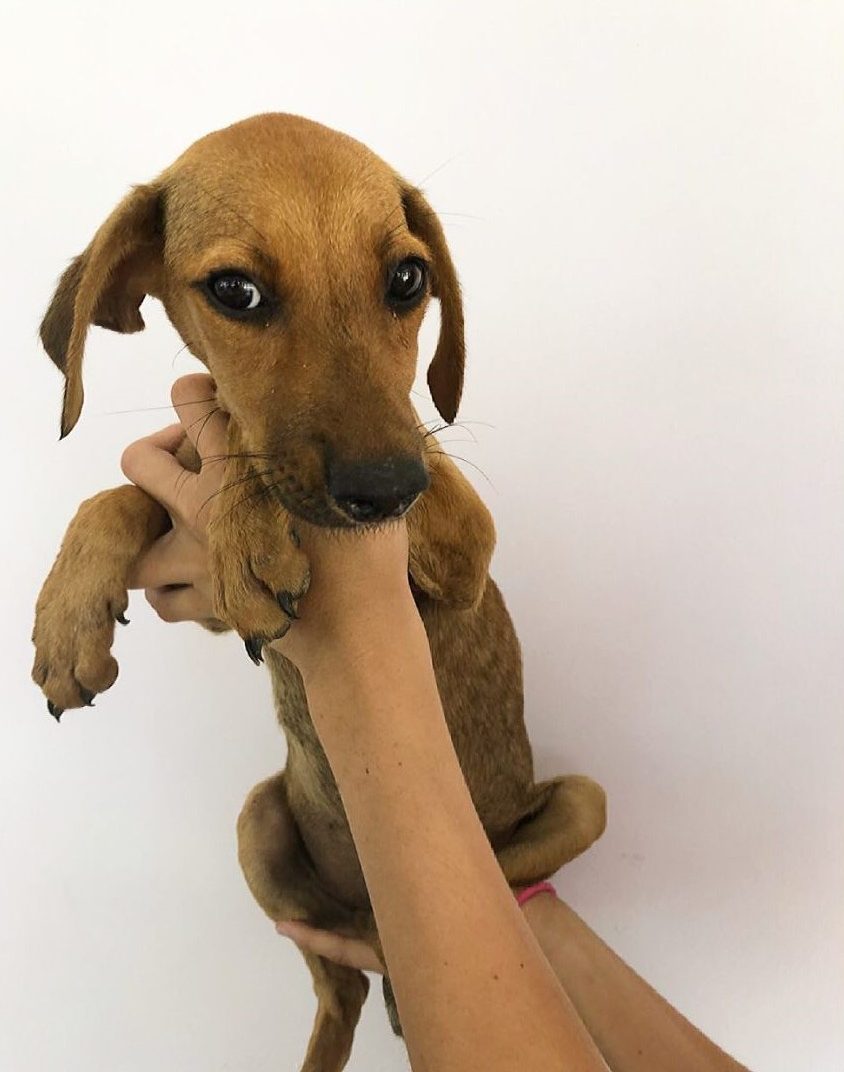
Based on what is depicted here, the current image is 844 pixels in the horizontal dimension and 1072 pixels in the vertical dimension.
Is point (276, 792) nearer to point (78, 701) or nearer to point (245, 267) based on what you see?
point (78, 701)

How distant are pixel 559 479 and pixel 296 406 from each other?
138cm

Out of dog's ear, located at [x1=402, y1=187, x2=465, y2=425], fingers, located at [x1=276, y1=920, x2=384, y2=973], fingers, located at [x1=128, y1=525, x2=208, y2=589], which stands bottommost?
fingers, located at [x1=276, y1=920, x2=384, y2=973]

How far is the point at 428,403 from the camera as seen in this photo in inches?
103

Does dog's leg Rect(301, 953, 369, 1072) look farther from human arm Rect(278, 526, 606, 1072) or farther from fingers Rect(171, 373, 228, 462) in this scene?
fingers Rect(171, 373, 228, 462)

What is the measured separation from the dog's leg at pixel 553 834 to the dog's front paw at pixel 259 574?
110 cm

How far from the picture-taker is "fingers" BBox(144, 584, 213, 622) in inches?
73.4

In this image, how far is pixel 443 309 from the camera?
2.00 metres

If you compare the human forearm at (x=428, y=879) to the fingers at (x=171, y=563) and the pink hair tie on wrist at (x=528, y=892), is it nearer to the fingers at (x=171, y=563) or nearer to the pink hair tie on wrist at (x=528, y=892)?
the fingers at (x=171, y=563)

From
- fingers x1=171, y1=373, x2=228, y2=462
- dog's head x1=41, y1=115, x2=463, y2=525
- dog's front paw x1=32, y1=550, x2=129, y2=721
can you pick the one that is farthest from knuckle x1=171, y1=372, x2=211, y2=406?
dog's front paw x1=32, y1=550, x2=129, y2=721

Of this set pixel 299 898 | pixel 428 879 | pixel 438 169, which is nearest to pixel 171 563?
pixel 428 879

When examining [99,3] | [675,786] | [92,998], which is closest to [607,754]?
[675,786]

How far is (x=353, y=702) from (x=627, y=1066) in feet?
4.54

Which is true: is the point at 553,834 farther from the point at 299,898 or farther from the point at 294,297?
the point at 294,297

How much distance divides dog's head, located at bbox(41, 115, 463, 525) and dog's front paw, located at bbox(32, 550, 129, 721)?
0.32m
